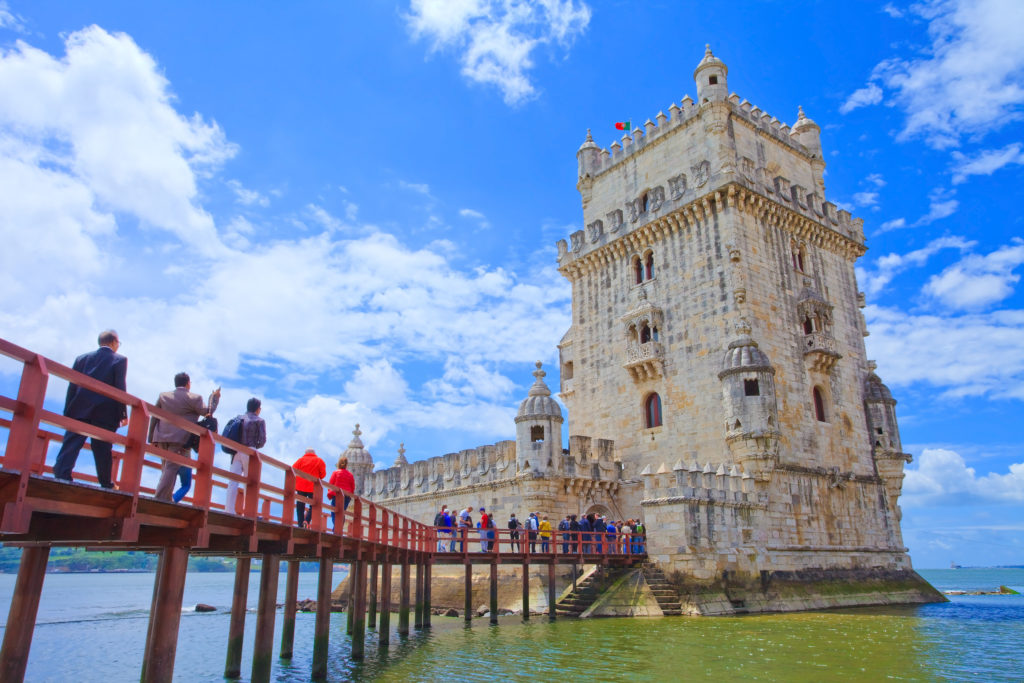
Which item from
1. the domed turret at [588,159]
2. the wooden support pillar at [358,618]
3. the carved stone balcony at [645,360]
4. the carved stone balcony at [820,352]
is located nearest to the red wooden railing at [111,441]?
the wooden support pillar at [358,618]

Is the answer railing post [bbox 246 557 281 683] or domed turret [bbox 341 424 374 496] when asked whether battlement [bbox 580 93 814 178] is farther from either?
railing post [bbox 246 557 281 683]

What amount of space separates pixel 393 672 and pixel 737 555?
549 inches

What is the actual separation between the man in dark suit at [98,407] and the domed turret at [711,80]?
2901 centimetres

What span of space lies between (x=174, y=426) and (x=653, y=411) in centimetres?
2437

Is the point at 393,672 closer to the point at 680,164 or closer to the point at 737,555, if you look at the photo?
the point at 737,555

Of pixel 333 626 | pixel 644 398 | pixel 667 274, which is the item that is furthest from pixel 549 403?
pixel 333 626

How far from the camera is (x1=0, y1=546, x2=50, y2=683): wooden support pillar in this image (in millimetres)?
7293

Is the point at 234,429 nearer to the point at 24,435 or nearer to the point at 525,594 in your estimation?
the point at 24,435

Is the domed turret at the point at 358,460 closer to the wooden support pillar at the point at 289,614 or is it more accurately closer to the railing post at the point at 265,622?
the wooden support pillar at the point at 289,614

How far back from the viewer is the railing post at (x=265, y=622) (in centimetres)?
1236

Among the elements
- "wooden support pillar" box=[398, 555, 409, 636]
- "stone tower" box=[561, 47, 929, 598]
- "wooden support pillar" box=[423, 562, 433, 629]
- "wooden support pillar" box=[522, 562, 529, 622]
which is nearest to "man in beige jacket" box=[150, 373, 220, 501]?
"wooden support pillar" box=[398, 555, 409, 636]

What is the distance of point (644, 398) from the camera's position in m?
31.5

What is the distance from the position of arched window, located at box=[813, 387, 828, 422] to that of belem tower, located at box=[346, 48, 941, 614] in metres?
0.10

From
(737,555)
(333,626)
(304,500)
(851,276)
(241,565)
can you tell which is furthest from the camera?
(851,276)
